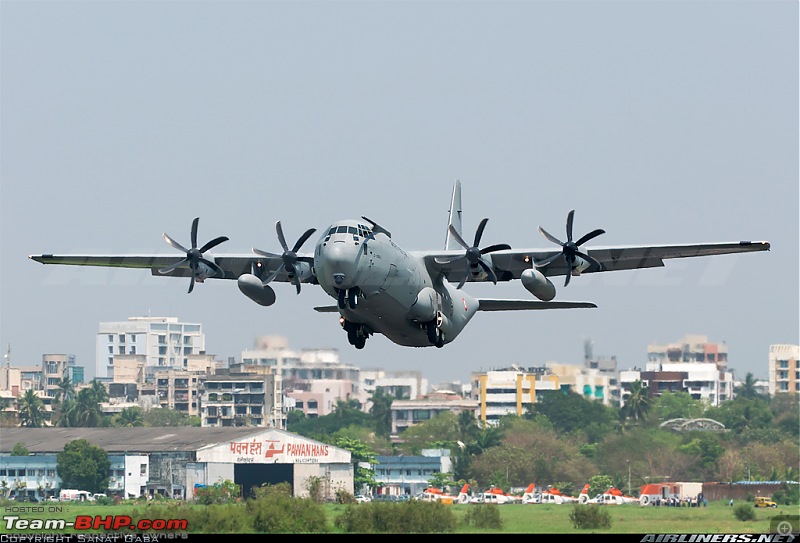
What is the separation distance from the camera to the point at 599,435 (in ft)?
209

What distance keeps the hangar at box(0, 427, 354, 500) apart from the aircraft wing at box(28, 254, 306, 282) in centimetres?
1250

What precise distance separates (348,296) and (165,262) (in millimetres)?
9733

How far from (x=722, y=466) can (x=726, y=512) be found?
32.7 feet

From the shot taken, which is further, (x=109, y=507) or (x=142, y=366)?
(x=142, y=366)

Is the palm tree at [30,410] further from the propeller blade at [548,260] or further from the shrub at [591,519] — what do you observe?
the propeller blade at [548,260]

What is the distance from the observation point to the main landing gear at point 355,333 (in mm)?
40156

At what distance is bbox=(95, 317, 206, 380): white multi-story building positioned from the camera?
57.2m

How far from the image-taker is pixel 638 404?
7288cm

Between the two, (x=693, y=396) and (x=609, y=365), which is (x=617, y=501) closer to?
(x=693, y=396)

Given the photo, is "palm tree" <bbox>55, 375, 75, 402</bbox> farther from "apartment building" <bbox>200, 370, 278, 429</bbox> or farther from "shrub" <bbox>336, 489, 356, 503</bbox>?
"shrub" <bbox>336, 489, 356, 503</bbox>

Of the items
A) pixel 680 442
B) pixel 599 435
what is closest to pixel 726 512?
pixel 680 442

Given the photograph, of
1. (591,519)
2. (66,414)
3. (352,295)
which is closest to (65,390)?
(66,414)

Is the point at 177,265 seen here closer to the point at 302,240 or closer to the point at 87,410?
the point at 302,240

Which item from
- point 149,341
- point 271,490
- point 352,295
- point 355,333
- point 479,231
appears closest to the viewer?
point 352,295
